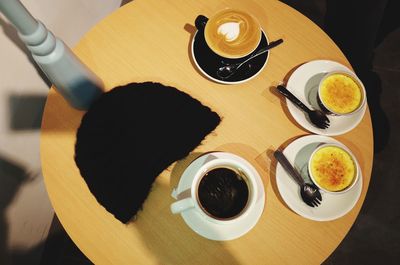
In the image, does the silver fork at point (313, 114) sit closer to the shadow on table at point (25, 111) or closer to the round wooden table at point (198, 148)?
the round wooden table at point (198, 148)

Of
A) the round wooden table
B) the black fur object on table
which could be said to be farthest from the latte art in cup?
the black fur object on table

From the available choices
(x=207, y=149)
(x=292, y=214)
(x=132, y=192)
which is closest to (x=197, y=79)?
(x=207, y=149)

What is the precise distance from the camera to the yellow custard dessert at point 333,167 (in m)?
0.99

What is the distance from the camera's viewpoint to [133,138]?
1.09m

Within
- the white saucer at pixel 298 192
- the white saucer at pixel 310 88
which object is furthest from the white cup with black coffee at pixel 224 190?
the white saucer at pixel 310 88

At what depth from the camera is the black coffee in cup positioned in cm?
98

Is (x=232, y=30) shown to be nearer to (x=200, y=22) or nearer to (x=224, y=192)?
(x=200, y=22)

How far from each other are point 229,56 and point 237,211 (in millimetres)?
488

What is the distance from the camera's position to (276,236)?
1.00 m

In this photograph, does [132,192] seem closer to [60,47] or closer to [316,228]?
[60,47]

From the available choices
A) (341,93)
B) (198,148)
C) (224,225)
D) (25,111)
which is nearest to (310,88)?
(341,93)

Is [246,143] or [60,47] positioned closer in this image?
[60,47]

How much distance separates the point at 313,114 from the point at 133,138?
23.5 inches

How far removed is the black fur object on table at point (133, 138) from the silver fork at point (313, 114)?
9.6 inches
